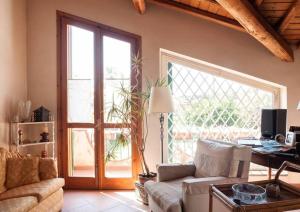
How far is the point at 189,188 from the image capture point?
86.1 inches

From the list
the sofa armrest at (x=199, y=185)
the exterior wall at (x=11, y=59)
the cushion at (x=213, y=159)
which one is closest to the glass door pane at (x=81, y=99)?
the exterior wall at (x=11, y=59)

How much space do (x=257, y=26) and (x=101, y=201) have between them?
103 inches

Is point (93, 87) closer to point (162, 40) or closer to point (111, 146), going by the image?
point (111, 146)

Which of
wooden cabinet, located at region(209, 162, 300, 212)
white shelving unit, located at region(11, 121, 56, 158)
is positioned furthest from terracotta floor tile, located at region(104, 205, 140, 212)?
wooden cabinet, located at region(209, 162, 300, 212)

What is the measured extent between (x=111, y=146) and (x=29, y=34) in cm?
193

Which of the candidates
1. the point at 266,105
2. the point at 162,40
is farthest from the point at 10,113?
the point at 266,105

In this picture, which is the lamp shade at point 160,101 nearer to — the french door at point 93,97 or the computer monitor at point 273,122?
the french door at point 93,97

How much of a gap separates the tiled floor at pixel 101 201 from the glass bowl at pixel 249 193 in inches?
58.7

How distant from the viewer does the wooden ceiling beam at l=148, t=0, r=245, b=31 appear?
331 centimetres

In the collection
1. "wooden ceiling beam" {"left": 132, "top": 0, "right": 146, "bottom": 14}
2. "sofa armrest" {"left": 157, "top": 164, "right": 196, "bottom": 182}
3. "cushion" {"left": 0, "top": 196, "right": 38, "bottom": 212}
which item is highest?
"wooden ceiling beam" {"left": 132, "top": 0, "right": 146, "bottom": 14}

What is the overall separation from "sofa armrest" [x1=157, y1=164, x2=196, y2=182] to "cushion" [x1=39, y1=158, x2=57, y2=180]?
3.66 ft

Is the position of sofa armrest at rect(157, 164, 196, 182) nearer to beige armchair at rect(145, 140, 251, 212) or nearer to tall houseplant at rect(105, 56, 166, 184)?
beige armchair at rect(145, 140, 251, 212)

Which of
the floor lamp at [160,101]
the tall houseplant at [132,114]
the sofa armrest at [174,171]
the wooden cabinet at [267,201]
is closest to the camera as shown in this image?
the wooden cabinet at [267,201]

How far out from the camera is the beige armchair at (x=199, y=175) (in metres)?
2.20
